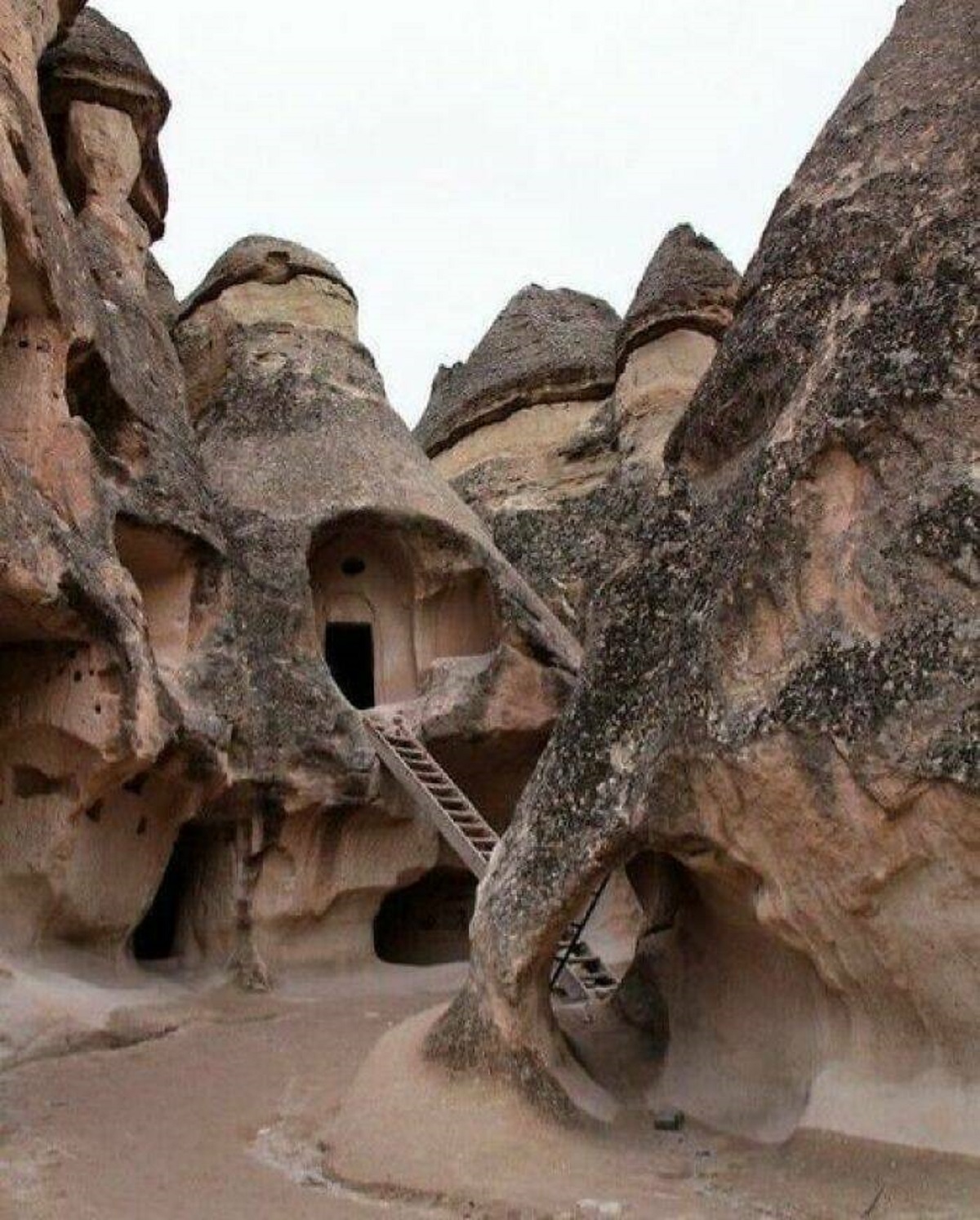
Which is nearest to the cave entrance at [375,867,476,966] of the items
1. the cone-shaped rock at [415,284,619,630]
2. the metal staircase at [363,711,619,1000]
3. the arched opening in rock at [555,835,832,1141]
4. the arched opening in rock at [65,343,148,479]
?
the metal staircase at [363,711,619,1000]

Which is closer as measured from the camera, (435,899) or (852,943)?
(852,943)

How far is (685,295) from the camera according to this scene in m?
14.3

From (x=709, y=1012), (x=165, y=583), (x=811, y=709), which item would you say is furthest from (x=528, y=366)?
(x=811, y=709)

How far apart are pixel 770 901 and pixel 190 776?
16.8 ft

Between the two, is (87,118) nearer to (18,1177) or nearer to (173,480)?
(173,480)

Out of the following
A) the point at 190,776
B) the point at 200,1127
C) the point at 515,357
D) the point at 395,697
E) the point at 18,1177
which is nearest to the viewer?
the point at 18,1177

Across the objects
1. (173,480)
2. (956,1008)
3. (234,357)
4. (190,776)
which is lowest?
(956,1008)

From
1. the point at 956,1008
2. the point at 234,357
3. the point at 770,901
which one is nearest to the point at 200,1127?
the point at 770,901

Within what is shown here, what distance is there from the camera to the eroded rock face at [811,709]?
14.0ft

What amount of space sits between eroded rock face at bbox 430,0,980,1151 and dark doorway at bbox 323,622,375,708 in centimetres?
661

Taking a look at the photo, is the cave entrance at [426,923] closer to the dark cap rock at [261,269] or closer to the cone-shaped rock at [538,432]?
the cone-shaped rock at [538,432]

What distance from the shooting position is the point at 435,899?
11.5m

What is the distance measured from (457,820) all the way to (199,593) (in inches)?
108

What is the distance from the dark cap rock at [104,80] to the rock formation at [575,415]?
4970 mm
